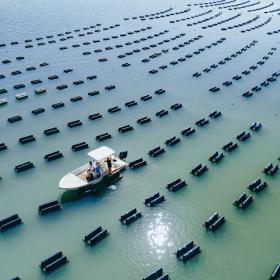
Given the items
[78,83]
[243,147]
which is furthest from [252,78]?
→ [78,83]

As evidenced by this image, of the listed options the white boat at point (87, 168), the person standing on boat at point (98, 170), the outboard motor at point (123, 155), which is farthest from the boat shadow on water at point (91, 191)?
the outboard motor at point (123, 155)

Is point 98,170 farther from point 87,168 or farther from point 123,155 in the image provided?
point 123,155

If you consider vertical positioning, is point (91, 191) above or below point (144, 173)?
below

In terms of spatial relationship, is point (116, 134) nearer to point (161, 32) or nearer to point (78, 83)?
point (78, 83)

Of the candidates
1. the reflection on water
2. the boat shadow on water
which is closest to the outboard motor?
the boat shadow on water

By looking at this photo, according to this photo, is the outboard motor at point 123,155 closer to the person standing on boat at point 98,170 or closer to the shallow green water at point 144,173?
the shallow green water at point 144,173

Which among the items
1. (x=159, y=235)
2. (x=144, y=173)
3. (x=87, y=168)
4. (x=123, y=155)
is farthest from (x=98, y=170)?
(x=159, y=235)

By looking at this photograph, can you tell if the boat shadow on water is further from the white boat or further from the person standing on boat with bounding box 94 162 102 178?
the person standing on boat with bounding box 94 162 102 178
